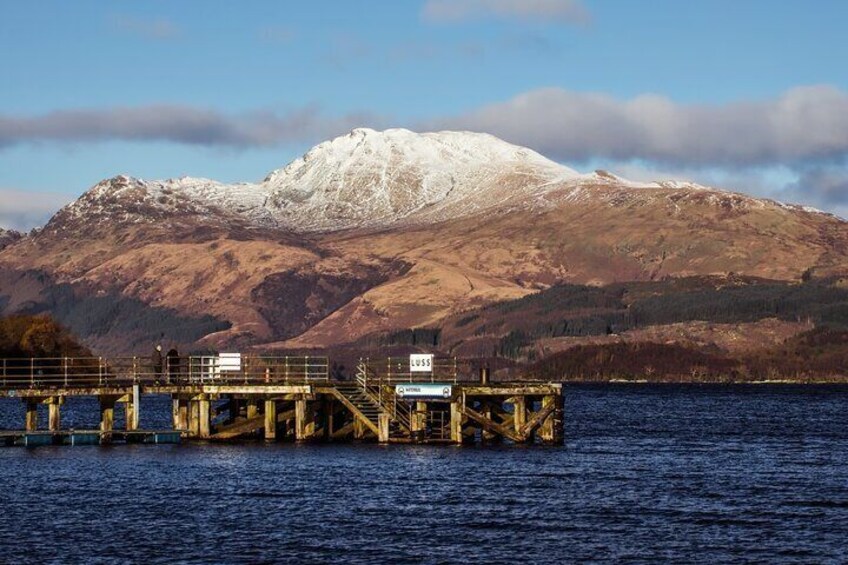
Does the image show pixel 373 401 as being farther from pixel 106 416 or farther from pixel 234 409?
pixel 106 416

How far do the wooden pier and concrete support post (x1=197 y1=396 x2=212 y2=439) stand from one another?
7cm

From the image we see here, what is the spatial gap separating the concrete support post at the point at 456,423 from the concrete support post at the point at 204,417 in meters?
16.3

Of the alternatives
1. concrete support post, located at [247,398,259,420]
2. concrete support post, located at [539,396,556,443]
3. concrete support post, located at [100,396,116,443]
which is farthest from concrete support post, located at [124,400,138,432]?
concrete support post, located at [539,396,556,443]

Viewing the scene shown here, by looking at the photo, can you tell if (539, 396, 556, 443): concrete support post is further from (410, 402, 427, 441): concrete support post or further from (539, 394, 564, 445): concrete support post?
(410, 402, 427, 441): concrete support post

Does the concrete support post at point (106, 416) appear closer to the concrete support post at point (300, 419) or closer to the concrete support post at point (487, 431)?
the concrete support post at point (300, 419)

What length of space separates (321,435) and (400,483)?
25512 mm

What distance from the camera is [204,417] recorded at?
107m

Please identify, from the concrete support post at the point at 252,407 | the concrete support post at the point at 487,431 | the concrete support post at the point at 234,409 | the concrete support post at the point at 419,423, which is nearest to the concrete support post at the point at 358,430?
the concrete support post at the point at 419,423

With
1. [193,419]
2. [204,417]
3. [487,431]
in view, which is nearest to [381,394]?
[487,431]

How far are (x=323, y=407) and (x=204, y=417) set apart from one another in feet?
26.6

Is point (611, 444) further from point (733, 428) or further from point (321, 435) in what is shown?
point (733, 428)

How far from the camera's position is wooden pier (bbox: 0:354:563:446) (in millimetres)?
102375

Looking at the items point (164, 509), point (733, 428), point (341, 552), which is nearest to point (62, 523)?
point (164, 509)

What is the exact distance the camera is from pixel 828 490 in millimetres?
87375
